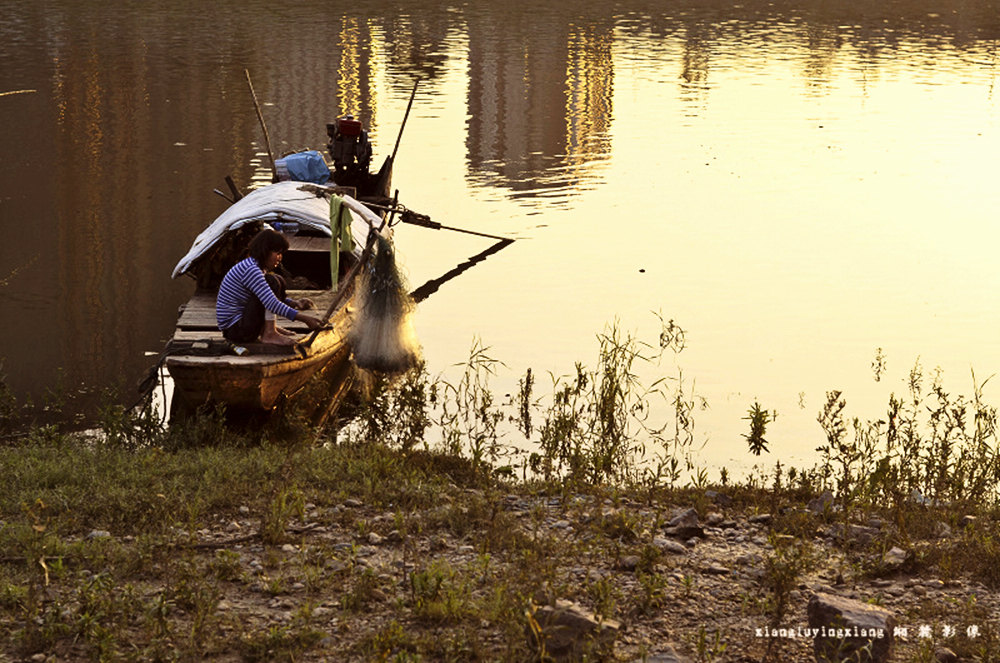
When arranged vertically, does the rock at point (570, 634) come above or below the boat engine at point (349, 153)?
below

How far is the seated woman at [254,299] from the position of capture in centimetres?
984

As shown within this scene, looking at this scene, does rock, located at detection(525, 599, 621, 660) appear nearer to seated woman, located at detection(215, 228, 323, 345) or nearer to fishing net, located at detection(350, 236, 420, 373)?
seated woman, located at detection(215, 228, 323, 345)

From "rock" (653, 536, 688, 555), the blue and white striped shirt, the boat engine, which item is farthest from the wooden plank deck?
the boat engine

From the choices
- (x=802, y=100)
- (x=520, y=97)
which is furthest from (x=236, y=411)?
(x=802, y=100)

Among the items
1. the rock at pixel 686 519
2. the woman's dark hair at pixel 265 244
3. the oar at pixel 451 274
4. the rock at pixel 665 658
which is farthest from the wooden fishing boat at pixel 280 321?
the rock at pixel 665 658

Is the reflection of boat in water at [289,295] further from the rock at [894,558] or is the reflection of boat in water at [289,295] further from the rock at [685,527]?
the rock at [894,558]

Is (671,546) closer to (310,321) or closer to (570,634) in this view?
(570,634)

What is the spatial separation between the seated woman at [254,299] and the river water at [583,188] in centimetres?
186

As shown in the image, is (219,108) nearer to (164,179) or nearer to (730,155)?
(164,179)

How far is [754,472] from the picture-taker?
9750 millimetres

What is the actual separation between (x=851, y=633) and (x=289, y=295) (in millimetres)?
7492

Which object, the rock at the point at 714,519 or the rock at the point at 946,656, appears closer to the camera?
the rock at the point at 946,656

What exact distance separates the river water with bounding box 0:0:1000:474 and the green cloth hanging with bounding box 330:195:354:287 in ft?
4.72

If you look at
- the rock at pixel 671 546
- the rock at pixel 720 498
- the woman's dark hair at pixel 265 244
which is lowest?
the rock at pixel 720 498
